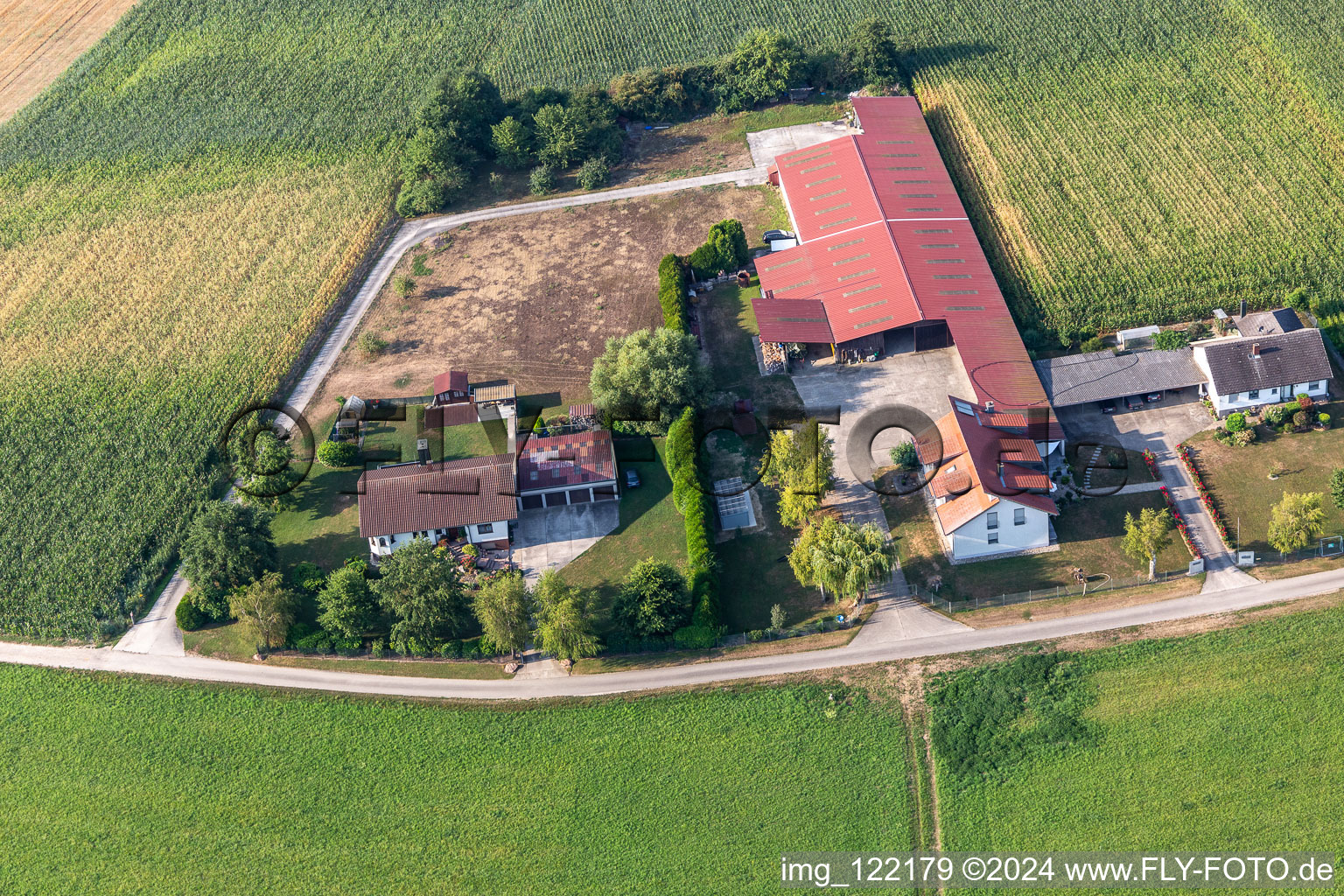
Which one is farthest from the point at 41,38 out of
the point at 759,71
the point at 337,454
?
the point at 337,454

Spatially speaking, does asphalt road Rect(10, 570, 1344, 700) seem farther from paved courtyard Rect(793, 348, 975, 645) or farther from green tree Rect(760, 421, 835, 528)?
green tree Rect(760, 421, 835, 528)

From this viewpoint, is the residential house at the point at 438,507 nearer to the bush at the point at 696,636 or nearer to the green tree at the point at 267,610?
the green tree at the point at 267,610

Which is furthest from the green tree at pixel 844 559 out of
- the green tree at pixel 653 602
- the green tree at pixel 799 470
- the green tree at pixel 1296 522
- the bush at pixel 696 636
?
the green tree at pixel 1296 522

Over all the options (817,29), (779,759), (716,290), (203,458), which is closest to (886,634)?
(779,759)

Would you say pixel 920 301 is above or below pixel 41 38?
below

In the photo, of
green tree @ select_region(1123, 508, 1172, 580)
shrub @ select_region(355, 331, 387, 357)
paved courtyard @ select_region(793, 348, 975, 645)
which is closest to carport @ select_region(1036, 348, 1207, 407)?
paved courtyard @ select_region(793, 348, 975, 645)

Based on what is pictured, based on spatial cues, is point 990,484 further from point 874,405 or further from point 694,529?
point 694,529
